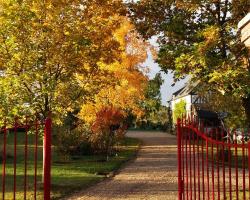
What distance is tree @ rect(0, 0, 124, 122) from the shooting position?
548 inches

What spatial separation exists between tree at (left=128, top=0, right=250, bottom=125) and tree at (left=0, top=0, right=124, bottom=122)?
196 cm

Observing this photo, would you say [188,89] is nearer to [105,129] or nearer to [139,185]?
[139,185]

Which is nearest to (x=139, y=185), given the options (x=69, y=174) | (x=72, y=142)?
(x=69, y=174)

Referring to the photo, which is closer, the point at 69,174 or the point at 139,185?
the point at 139,185

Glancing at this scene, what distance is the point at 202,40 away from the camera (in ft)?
49.4

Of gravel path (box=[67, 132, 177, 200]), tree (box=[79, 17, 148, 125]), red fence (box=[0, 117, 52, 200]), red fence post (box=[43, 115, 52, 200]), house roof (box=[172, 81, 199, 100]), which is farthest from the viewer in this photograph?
tree (box=[79, 17, 148, 125])

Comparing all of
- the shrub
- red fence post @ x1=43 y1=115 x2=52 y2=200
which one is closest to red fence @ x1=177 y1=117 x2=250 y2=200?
red fence post @ x1=43 y1=115 x2=52 y2=200

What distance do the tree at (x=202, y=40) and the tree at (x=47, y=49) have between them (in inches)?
77.1

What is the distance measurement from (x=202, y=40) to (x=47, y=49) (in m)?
5.20

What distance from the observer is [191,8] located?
48.1ft

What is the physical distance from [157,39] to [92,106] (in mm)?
11009

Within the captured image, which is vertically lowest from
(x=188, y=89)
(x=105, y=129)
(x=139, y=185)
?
(x=139, y=185)

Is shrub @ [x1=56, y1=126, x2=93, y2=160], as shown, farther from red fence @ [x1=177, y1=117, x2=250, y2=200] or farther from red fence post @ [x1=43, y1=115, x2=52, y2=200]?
red fence post @ [x1=43, y1=115, x2=52, y2=200]

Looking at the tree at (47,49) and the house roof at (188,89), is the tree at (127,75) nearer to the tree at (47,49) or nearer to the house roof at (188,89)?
the house roof at (188,89)
